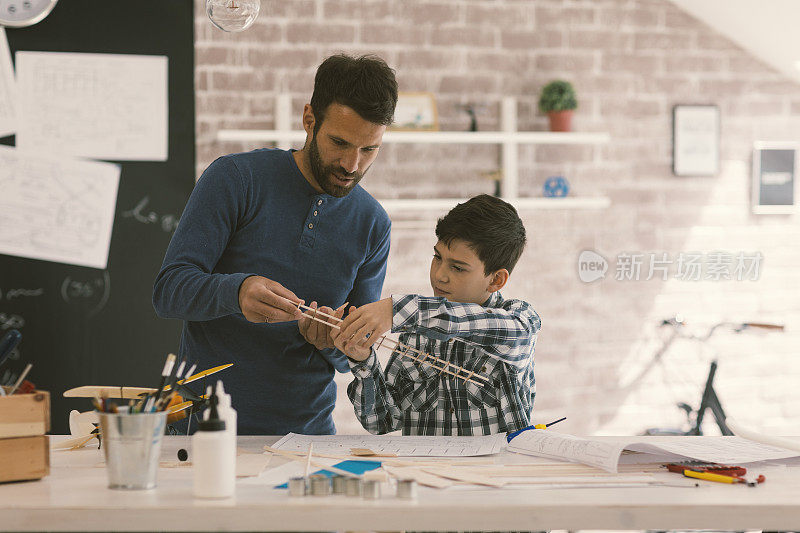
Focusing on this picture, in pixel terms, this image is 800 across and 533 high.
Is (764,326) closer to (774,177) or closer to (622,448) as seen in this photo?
(774,177)

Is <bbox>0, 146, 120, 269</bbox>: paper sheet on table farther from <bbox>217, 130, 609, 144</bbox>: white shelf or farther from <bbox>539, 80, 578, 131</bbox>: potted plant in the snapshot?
<bbox>539, 80, 578, 131</bbox>: potted plant

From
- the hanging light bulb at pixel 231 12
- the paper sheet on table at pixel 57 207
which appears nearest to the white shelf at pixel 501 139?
the paper sheet on table at pixel 57 207

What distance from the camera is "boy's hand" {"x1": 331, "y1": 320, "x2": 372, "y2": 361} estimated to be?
165cm

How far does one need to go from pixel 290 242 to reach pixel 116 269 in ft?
6.16

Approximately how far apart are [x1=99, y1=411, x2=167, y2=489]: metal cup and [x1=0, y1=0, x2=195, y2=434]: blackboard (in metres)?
2.38

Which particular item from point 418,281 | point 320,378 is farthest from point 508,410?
point 418,281

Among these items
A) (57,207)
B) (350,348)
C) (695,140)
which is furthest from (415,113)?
(350,348)

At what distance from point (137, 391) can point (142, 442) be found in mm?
467

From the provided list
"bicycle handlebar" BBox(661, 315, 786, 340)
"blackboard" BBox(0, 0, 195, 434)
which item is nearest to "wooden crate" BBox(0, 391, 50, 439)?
"blackboard" BBox(0, 0, 195, 434)

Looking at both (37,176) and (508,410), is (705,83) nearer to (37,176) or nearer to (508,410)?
(508,410)

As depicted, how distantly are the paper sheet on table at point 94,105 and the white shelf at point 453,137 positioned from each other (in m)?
0.35

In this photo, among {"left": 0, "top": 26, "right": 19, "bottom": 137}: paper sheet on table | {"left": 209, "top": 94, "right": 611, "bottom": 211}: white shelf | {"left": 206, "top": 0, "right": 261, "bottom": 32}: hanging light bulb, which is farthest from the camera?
{"left": 209, "top": 94, "right": 611, "bottom": 211}: white shelf

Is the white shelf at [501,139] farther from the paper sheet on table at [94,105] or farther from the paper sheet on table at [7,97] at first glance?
the paper sheet on table at [7,97]

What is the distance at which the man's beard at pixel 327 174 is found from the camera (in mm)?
1869
